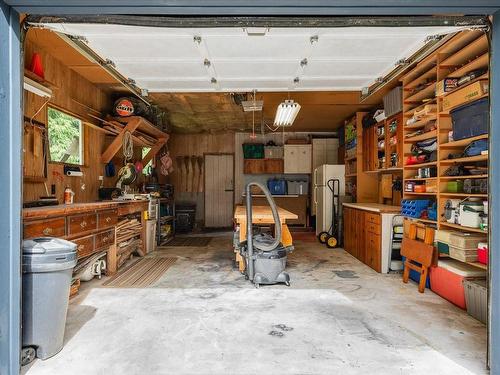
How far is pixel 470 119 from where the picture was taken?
3254 millimetres

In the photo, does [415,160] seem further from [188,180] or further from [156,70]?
[188,180]

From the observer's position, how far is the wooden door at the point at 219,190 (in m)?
10.3

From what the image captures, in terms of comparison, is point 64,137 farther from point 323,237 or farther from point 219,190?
point 219,190

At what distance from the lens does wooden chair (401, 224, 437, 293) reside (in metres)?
3.77

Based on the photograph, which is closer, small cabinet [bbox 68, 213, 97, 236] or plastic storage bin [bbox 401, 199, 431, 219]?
small cabinet [bbox 68, 213, 97, 236]

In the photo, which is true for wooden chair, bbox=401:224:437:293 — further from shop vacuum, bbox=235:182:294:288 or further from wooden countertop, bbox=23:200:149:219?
wooden countertop, bbox=23:200:149:219

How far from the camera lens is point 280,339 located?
102 inches

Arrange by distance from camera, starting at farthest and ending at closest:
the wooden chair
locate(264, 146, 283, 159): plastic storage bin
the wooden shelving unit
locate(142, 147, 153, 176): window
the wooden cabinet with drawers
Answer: locate(264, 146, 283, 159): plastic storage bin, locate(142, 147, 153, 176): window, the wooden cabinet with drawers, the wooden chair, the wooden shelving unit

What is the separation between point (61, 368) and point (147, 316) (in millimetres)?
957

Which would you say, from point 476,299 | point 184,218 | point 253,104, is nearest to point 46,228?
point 253,104

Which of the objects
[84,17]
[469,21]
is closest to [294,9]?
[469,21]

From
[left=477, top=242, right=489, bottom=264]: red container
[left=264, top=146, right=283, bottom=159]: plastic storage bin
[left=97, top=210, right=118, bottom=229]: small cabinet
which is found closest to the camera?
[left=477, top=242, right=489, bottom=264]: red container

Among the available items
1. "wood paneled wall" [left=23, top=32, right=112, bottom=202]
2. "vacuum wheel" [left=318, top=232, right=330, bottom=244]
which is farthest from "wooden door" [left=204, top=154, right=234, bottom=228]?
"wood paneled wall" [left=23, top=32, right=112, bottom=202]

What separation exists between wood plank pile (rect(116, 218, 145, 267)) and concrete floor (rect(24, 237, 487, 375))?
877 millimetres
